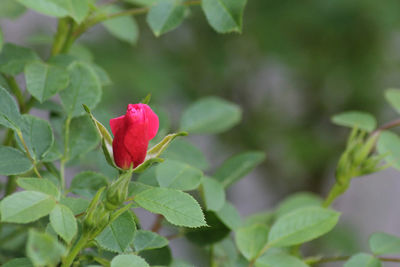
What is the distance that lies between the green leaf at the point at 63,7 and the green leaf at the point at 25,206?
0.17 metres

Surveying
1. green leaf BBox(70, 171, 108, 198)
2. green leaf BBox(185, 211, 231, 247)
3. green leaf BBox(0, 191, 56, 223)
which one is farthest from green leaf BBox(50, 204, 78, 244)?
green leaf BBox(185, 211, 231, 247)

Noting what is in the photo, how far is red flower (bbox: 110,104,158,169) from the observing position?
1.21 ft

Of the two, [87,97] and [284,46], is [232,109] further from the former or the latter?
[284,46]

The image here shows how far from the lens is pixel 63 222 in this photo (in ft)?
1.17

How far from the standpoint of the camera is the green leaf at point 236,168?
0.58 m

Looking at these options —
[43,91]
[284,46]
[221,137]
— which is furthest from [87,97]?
[221,137]

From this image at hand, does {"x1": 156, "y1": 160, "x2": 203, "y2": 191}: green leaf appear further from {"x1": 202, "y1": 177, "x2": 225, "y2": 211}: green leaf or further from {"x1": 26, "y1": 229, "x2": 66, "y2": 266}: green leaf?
{"x1": 26, "y1": 229, "x2": 66, "y2": 266}: green leaf

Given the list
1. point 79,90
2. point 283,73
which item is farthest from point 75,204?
point 283,73

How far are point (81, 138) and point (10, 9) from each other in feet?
0.53

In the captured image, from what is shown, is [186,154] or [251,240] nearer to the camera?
[251,240]

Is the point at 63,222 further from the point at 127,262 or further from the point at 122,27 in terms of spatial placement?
the point at 122,27

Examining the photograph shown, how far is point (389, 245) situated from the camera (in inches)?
21.3

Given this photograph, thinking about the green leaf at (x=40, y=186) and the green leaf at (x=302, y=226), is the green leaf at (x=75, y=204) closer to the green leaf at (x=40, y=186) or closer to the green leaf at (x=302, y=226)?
the green leaf at (x=40, y=186)

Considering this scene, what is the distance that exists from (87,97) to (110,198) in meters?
0.16
